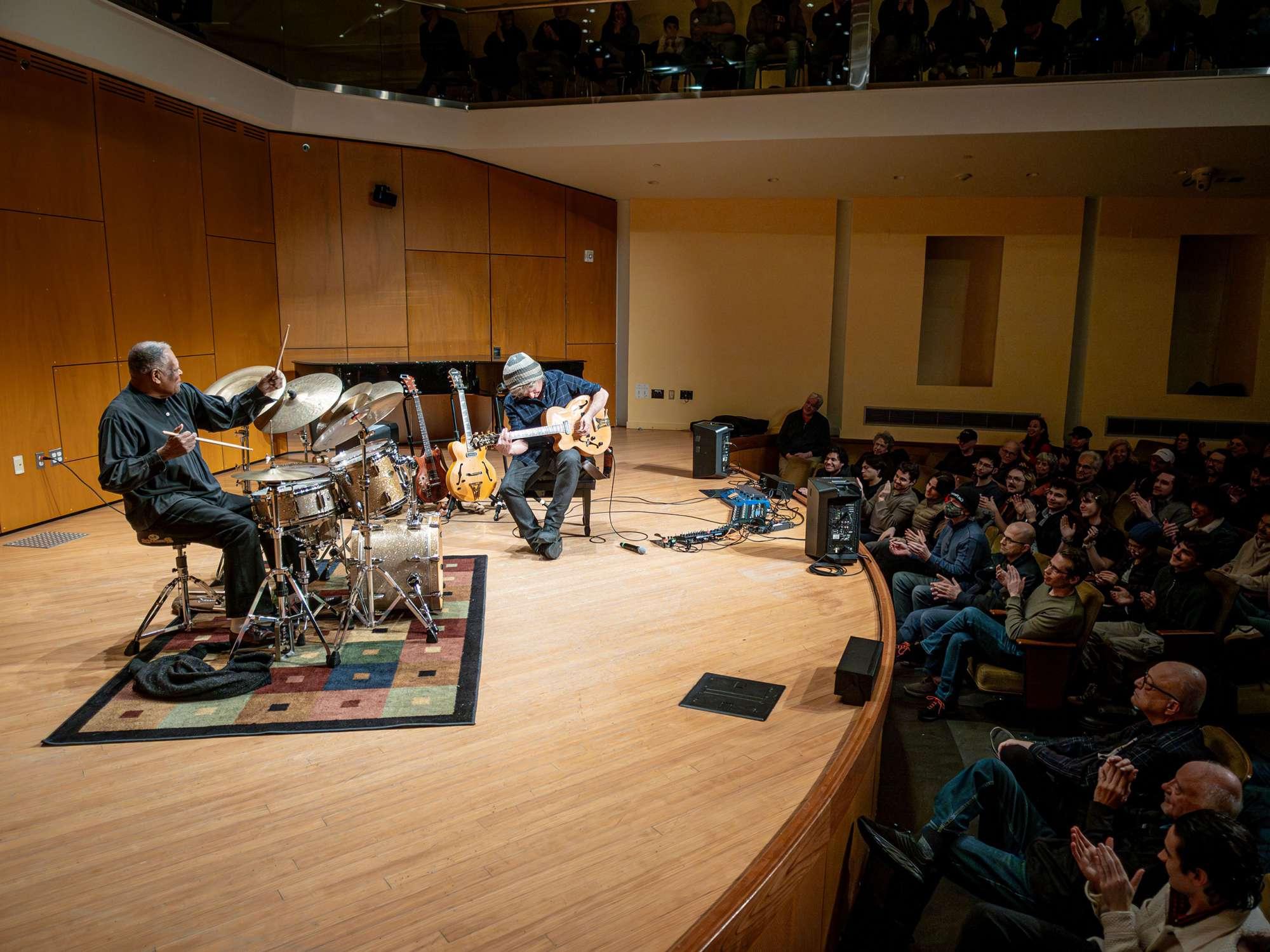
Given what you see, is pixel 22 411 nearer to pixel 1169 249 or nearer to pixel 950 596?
pixel 950 596

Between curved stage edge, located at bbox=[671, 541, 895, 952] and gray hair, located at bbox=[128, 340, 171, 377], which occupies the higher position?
gray hair, located at bbox=[128, 340, 171, 377]

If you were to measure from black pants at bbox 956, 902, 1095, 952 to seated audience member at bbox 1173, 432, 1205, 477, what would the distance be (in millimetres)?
6733

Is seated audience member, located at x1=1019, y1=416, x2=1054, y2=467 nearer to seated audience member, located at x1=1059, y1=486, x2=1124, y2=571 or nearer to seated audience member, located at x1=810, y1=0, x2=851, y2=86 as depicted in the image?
seated audience member, located at x1=1059, y1=486, x2=1124, y2=571

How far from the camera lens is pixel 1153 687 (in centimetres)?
283

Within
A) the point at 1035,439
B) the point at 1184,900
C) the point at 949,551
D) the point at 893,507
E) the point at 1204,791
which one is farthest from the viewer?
the point at 1035,439

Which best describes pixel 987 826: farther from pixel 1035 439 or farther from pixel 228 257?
pixel 228 257

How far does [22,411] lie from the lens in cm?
616

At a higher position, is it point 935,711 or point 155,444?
point 155,444

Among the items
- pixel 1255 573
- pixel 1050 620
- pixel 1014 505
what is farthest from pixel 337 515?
pixel 1255 573

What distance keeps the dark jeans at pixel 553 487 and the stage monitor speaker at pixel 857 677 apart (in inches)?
95.9

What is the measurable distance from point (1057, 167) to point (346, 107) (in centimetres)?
684

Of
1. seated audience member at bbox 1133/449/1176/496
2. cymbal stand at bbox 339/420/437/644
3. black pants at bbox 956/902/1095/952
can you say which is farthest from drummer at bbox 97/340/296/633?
seated audience member at bbox 1133/449/1176/496

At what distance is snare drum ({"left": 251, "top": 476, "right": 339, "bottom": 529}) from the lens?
3.83 meters

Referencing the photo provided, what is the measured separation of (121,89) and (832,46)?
5693 millimetres
